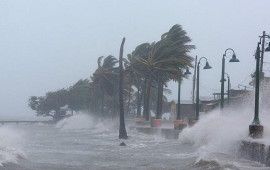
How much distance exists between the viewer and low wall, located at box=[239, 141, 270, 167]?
57.4 ft

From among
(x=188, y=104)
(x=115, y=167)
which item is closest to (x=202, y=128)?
(x=115, y=167)

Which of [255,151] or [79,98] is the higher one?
[79,98]

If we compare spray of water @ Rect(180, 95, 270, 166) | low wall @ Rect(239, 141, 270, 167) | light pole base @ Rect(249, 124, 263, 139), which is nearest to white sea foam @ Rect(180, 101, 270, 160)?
spray of water @ Rect(180, 95, 270, 166)

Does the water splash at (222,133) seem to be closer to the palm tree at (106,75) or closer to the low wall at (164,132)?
the low wall at (164,132)

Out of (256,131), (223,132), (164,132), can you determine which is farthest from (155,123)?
(256,131)

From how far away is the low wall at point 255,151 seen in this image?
57.4 feet

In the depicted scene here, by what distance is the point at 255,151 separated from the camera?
750 inches

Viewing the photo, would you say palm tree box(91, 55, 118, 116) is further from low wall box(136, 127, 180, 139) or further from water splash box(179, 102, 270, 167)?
water splash box(179, 102, 270, 167)

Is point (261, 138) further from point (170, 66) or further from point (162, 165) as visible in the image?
point (170, 66)

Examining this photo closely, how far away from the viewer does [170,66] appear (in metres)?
55.8

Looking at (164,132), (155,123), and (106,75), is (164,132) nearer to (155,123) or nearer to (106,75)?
(155,123)

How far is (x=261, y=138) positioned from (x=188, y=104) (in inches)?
1933

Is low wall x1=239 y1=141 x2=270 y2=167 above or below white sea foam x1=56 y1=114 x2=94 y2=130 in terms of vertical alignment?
above

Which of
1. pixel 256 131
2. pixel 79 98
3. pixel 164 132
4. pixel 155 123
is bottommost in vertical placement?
pixel 164 132
